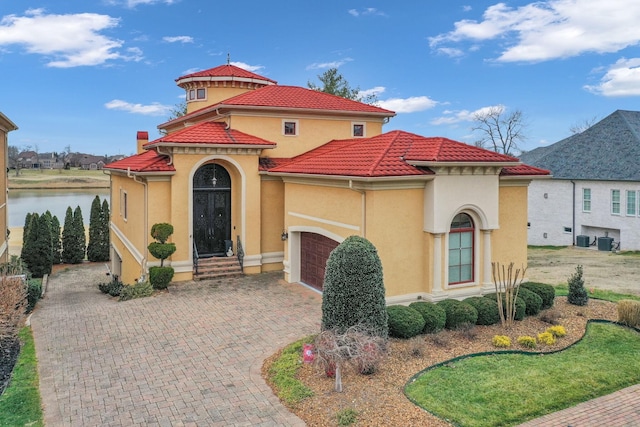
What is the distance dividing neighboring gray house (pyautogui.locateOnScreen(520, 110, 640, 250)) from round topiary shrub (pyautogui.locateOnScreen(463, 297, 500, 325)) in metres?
21.7

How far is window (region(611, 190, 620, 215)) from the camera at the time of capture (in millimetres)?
30875

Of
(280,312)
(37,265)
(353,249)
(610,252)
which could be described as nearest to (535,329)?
(353,249)

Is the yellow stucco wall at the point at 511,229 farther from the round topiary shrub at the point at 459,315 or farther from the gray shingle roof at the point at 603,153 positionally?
the gray shingle roof at the point at 603,153

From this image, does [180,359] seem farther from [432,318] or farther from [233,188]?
[233,188]

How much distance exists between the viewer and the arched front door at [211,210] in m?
19.9

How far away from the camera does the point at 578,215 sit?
3316 centimetres

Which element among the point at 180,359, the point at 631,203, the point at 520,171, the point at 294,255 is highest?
the point at 520,171

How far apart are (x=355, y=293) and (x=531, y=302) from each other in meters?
6.37

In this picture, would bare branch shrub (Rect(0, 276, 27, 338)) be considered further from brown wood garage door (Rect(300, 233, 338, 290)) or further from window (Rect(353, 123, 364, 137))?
window (Rect(353, 123, 364, 137))

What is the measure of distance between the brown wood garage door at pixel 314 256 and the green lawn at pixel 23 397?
8.92 meters

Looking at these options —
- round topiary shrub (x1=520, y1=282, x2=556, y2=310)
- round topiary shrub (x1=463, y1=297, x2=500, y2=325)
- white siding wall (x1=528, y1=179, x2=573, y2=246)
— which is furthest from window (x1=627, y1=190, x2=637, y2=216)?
round topiary shrub (x1=463, y1=297, x2=500, y2=325)

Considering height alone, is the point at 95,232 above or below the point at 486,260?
below

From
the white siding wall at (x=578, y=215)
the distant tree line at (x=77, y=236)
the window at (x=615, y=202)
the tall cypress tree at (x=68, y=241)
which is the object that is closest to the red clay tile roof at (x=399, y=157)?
the white siding wall at (x=578, y=215)

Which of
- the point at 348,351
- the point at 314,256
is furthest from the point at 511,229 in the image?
the point at 348,351
